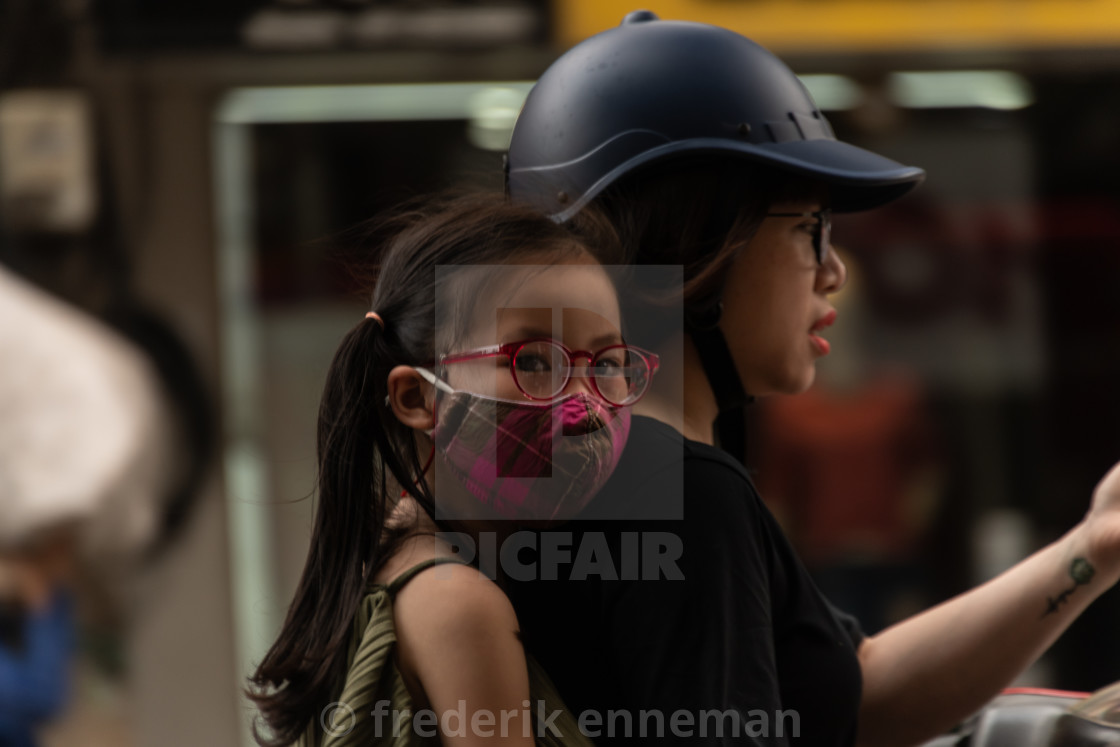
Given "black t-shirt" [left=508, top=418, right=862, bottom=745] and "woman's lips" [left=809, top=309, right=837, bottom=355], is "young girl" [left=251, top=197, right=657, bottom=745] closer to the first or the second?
"black t-shirt" [left=508, top=418, right=862, bottom=745]

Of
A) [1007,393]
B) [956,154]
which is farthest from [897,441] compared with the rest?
[956,154]

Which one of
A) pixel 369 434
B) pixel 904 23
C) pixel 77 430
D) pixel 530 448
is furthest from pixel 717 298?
pixel 904 23

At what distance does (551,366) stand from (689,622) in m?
0.31

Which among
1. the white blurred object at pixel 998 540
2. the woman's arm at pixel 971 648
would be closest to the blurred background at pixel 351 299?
the white blurred object at pixel 998 540

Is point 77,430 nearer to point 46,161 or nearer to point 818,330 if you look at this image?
point 46,161

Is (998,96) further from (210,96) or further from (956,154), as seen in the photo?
(210,96)

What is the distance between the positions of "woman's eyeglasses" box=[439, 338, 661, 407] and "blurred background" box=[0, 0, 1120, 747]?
3254 mm

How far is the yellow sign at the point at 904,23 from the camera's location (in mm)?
4551

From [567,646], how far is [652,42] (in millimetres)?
764

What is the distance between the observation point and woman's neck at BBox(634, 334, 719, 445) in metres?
1.46

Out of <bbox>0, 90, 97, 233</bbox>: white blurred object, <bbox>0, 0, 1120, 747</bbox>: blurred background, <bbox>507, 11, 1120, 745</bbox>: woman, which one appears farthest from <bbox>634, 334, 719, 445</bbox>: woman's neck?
<bbox>0, 90, 97, 233</bbox>: white blurred object

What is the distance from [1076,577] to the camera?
1621 millimetres

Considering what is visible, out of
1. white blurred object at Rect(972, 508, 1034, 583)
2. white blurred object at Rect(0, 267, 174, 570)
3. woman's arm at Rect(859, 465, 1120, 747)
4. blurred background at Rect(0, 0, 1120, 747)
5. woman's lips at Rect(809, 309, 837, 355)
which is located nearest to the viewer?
woman's lips at Rect(809, 309, 837, 355)

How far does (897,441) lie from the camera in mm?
4953
